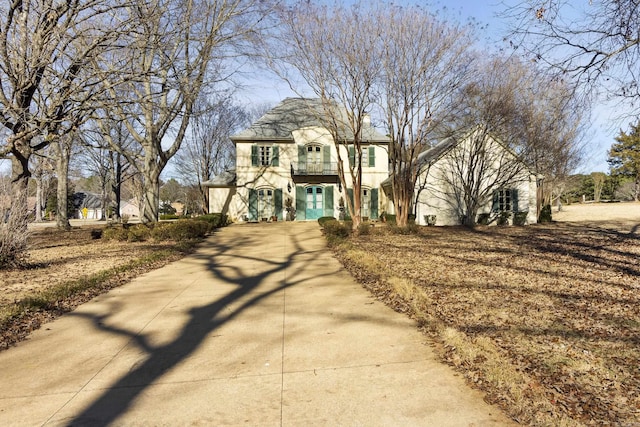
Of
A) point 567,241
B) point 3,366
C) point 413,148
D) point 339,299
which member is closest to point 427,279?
point 339,299

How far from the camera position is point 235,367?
13.1ft

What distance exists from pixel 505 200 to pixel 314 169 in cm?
1172

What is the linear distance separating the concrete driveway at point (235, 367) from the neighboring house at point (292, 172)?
62.0ft

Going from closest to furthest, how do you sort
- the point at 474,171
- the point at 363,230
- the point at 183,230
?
the point at 183,230
the point at 363,230
the point at 474,171

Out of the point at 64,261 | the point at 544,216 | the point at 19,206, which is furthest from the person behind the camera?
the point at 544,216

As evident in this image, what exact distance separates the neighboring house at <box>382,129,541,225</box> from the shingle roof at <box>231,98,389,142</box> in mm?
4171

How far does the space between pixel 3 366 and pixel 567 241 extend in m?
15.7

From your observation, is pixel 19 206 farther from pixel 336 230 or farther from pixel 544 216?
pixel 544 216

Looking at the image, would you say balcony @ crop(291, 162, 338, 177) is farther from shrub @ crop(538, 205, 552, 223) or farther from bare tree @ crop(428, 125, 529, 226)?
shrub @ crop(538, 205, 552, 223)

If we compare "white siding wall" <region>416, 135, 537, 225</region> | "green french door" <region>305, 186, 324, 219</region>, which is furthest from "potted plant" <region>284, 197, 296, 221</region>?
"white siding wall" <region>416, 135, 537, 225</region>

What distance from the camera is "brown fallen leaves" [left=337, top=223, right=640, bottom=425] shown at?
3.18 metres

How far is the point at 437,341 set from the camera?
4516mm

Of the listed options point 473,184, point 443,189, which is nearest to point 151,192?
point 443,189

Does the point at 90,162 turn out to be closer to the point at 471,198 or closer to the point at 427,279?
the point at 471,198
